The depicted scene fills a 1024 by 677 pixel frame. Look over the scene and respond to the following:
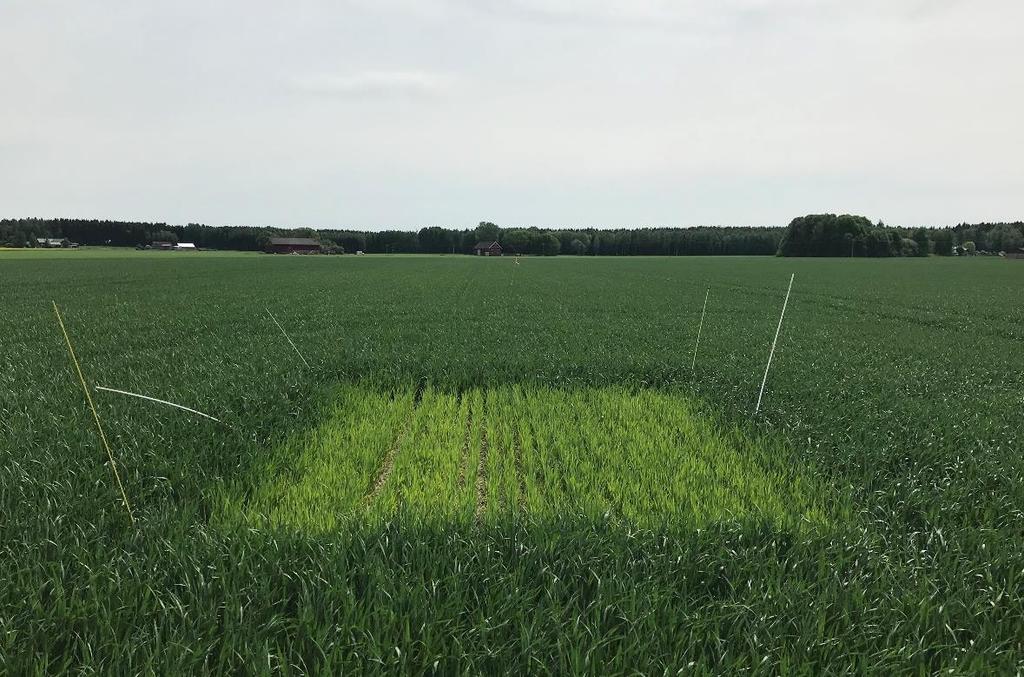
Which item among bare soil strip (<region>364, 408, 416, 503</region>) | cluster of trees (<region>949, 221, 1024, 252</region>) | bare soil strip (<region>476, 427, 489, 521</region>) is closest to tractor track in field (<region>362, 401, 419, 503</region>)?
bare soil strip (<region>364, 408, 416, 503</region>)

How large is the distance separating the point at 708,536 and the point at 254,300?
2500 cm

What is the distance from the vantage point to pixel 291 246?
14300cm

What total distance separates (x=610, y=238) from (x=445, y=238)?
5865 cm

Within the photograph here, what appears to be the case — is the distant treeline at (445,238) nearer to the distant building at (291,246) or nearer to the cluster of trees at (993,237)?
the distant building at (291,246)

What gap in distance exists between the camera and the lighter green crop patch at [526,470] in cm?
456

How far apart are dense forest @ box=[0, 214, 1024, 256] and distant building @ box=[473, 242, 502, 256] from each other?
6.37 m

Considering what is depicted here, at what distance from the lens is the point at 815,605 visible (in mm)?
3229

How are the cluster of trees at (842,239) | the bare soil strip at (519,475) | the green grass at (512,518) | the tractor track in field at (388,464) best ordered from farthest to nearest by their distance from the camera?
the cluster of trees at (842,239) → the tractor track in field at (388,464) → the bare soil strip at (519,475) → the green grass at (512,518)

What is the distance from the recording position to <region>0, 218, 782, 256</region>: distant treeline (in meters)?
150

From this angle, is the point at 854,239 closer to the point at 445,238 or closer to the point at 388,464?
the point at 445,238

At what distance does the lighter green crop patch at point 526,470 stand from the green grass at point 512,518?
4 cm

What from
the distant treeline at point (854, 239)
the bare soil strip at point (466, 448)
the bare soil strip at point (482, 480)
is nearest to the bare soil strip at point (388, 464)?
the bare soil strip at point (466, 448)

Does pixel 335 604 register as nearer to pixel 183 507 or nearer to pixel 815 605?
pixel 183 507

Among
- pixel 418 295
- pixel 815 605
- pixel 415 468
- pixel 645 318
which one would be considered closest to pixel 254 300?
pixel 418 295
